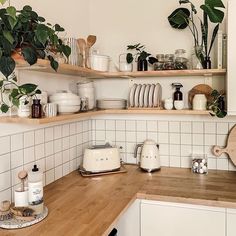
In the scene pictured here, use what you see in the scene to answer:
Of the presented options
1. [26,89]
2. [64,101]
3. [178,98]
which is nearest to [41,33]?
[26,89]

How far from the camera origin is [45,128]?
1936mm

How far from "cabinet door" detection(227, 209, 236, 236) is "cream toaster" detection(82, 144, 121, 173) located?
89cm

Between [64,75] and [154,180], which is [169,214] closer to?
[154,180]

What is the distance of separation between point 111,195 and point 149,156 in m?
0.60

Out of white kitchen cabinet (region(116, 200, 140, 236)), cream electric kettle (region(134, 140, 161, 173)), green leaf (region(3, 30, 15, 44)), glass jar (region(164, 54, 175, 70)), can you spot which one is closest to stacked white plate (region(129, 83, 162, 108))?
glass jar (region(164, 54, 175, 70))

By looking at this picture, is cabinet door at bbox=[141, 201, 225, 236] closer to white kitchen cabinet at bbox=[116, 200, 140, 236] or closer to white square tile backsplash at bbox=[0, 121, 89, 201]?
white kitchen cabinet at bbox=[116, 200, 140, 236]

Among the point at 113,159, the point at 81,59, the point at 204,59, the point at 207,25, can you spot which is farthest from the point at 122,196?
the point at 207,25

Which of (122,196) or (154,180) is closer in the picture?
(122,196)

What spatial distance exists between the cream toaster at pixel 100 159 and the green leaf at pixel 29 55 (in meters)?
1.03

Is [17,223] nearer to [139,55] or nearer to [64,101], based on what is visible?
[64,101]

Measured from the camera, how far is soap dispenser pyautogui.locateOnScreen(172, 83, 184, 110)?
214cm

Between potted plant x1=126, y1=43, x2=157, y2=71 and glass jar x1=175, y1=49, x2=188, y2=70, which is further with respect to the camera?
potted plant x1=126, y1=43, x2=157, y2=71

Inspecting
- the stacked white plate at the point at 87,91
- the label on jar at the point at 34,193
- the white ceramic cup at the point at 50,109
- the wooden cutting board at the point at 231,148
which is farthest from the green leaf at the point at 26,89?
the wooden cutting board at the point at 231,148

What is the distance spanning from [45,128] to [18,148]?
29 centimetres
